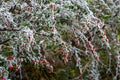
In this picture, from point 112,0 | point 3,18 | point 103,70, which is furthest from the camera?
point 103,70

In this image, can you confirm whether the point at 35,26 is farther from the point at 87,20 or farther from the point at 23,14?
the point at 87,20

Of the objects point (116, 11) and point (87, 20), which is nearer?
point (87, 20)

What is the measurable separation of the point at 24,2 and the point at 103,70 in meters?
1.55

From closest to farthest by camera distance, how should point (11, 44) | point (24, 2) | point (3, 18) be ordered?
point (3, 18)
point (11, 44)
point (24, 2)

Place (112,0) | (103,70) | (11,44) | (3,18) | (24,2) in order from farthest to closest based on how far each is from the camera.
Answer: (103,70), (112,0), (24,2), (11,44), (3,18)

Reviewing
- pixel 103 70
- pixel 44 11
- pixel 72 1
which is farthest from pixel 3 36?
pixel 103 70

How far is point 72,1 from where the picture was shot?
2.06 meters

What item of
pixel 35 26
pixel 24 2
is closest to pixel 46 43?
pixel 35 26

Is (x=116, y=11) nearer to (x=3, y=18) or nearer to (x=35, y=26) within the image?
(x=35, y=26)

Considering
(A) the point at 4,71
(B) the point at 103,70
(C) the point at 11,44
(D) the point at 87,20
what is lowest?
(B) the point at 103,70

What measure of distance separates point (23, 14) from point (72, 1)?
0.34 meters

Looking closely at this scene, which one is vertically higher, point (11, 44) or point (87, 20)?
point (87, 20)

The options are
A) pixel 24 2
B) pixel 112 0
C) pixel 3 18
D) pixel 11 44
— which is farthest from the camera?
pixel 112 0

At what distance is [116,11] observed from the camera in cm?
312
